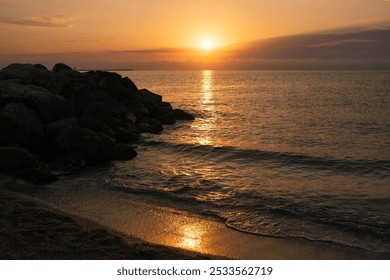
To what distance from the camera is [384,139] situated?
70.7 ft

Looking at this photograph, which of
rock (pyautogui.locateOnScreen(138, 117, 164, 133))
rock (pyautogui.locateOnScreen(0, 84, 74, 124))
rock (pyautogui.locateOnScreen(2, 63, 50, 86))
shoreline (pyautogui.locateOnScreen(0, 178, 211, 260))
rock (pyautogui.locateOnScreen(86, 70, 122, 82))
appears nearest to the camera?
shoreline (pyautogui.locateOnScreen(0, 178, 211, 260))

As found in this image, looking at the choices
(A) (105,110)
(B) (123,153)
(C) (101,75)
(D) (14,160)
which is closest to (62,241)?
(D) (14,160)

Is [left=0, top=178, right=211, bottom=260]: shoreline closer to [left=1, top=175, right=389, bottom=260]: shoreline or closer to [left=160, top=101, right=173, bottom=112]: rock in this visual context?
[left=1, top=175, right=389, bottom=260]: shoreline

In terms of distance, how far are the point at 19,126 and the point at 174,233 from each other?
1081 centimetres

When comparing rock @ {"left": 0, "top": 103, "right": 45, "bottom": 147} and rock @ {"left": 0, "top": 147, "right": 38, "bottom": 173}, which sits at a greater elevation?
rock @ {"left": 0, "top": 103, "right": 45, "bottom": 147}

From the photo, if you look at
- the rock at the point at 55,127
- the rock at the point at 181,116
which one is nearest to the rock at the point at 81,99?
the rock at the point at 55,127

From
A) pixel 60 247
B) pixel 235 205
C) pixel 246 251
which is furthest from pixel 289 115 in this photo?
pixel 60 247

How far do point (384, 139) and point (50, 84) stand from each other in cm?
2167

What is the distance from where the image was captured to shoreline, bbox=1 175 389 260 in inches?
298

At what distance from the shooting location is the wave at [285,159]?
50.4 feet

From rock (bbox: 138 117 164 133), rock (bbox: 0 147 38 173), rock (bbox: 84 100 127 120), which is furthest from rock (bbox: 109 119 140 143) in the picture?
rock (bbox: 0 147 38 173)

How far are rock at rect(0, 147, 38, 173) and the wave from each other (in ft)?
26.4

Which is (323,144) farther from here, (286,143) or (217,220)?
(217,220)

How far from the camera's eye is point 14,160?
508 inches
